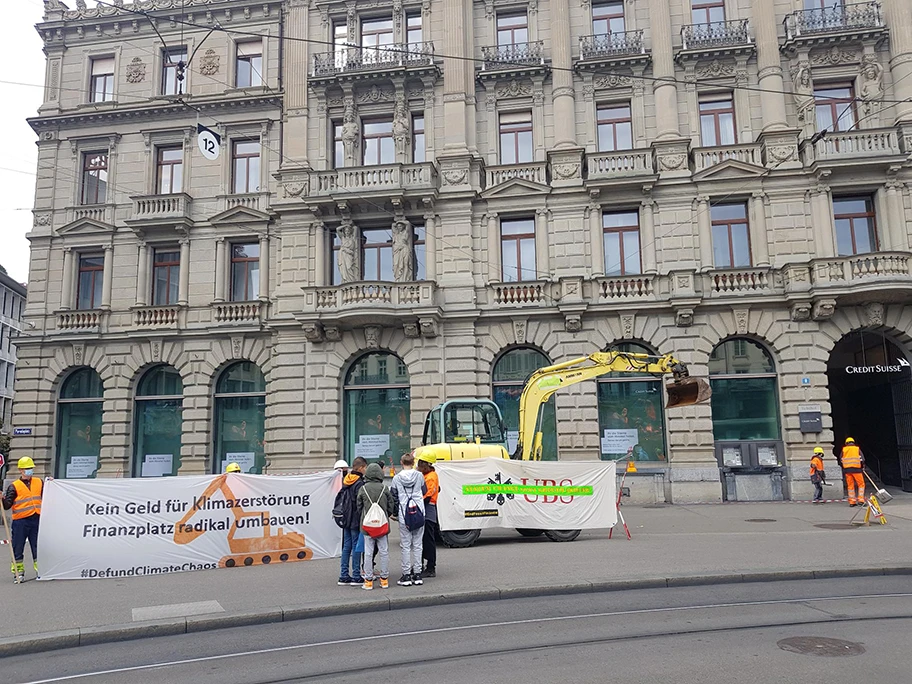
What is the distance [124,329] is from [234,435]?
20.2ft

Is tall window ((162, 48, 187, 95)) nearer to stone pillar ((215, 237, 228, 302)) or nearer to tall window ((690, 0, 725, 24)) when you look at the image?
stone pillar ((215, 237, 228, 302))

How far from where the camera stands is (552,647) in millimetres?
7430

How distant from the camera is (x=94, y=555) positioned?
12031 mm

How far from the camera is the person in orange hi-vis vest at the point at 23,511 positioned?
11.6 meters

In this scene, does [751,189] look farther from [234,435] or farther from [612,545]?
[234,435]

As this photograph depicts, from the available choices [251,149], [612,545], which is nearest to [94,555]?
[612,545]

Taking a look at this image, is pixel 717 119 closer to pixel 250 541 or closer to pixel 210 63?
pixel 210 63

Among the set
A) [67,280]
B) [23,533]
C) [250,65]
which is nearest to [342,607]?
[23,533]

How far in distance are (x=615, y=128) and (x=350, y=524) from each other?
20.0 metres

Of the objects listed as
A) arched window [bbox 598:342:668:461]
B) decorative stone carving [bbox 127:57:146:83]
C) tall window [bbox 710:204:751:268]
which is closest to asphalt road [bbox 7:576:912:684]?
arched window [bbox 598:342:668:461]

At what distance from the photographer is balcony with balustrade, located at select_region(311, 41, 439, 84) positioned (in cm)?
2608

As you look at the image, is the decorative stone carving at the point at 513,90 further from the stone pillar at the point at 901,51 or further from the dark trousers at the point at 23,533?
the dark trousers at the point at 23,533

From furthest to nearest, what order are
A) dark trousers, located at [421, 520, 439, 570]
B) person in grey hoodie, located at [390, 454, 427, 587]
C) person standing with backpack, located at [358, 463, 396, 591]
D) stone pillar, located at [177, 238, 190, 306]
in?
1. stone pillar, located at [177, 238, 190, 306]
2. dark trousers, located at [421, 520, 439, 570]
3. person in grey hoodie, located at [390, 454, 427, 587]
4. person standing with backpack, located at [358, 463, 396, 591]

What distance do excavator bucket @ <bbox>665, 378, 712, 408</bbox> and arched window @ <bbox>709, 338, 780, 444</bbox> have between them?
360 inches
